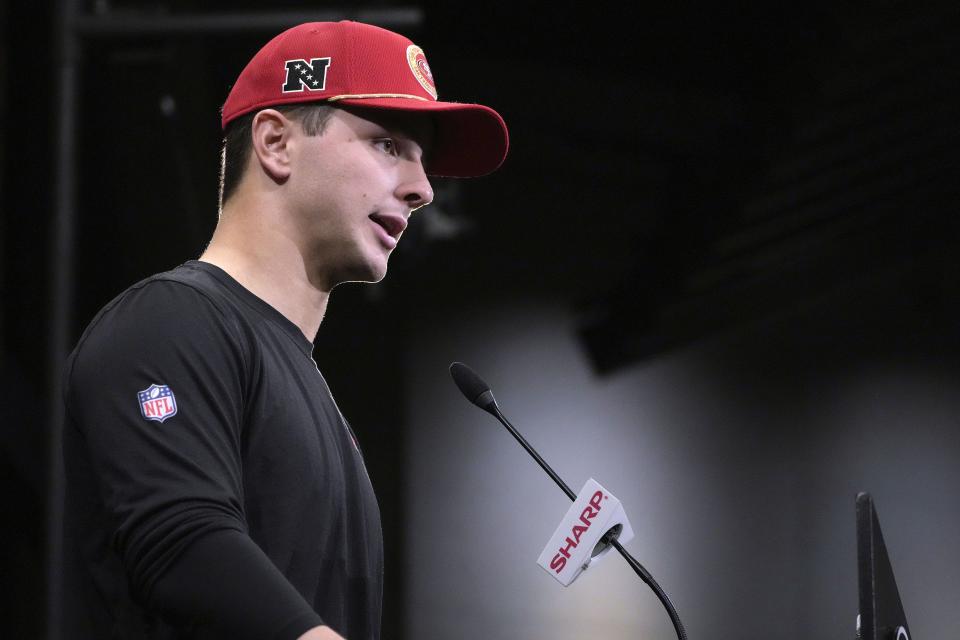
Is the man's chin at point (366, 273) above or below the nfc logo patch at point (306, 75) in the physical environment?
below

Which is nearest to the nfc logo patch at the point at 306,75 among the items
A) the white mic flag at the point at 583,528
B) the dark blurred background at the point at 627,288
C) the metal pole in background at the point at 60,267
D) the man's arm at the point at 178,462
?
the man's arm at the point at 178,462

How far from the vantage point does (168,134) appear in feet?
12.4

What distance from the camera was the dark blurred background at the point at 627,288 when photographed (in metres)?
3.64

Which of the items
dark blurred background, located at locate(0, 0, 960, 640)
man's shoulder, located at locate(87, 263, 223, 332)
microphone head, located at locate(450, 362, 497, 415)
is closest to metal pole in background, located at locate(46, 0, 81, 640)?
dark blurred background, located at locate(0, 0, 960, 640)

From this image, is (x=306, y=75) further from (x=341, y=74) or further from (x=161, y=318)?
(x=161, y=318)

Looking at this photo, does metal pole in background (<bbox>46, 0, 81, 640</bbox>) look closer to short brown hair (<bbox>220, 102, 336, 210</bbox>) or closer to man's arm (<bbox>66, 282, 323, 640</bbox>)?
short brown hair (<bbox>220, 102, 336, 210</bbox>)

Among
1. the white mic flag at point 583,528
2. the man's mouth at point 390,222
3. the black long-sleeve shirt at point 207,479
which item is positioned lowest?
the white mic flag at point 583,528

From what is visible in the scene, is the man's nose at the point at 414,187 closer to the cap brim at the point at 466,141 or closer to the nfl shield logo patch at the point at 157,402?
the cap brim at the point at 466,141

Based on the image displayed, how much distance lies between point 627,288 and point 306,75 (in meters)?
2.75

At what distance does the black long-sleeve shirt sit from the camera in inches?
36.6

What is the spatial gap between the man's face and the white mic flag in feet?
1.20

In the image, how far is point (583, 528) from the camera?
135cm

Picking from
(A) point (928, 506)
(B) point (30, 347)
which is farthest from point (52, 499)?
(A) point (928, 506)

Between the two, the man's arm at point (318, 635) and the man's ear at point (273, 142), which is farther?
the man's ear at point (273, 142)
